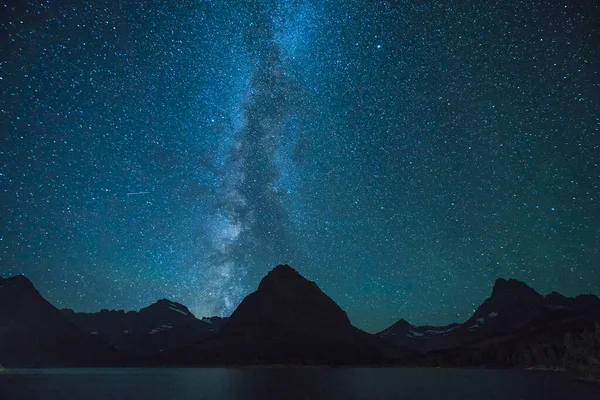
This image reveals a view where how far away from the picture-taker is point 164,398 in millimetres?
80188

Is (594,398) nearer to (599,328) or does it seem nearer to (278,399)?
(278,399)

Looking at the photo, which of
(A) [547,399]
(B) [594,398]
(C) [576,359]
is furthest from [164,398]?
(C) [576,359]

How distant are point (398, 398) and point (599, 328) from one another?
110928 mm

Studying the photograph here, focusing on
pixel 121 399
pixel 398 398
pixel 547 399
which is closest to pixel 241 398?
pixel 121 399

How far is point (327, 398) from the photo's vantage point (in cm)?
7769

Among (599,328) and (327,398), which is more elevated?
(599,328)

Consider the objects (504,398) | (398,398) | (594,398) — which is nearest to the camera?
(594,398)

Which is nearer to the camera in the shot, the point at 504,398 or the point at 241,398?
the point at 504,398

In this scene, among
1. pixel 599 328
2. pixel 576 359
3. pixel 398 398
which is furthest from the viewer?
pixel 576 359

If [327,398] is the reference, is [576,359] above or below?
above

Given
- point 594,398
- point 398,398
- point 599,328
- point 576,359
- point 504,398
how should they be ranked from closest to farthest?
point 594,398
point 504,398
point 398,398
point 599,328
point 576,359

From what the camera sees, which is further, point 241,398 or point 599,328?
point 599,328

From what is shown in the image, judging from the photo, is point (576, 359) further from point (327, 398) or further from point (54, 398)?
point (54, 398)

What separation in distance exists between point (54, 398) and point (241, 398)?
37.1 meters
